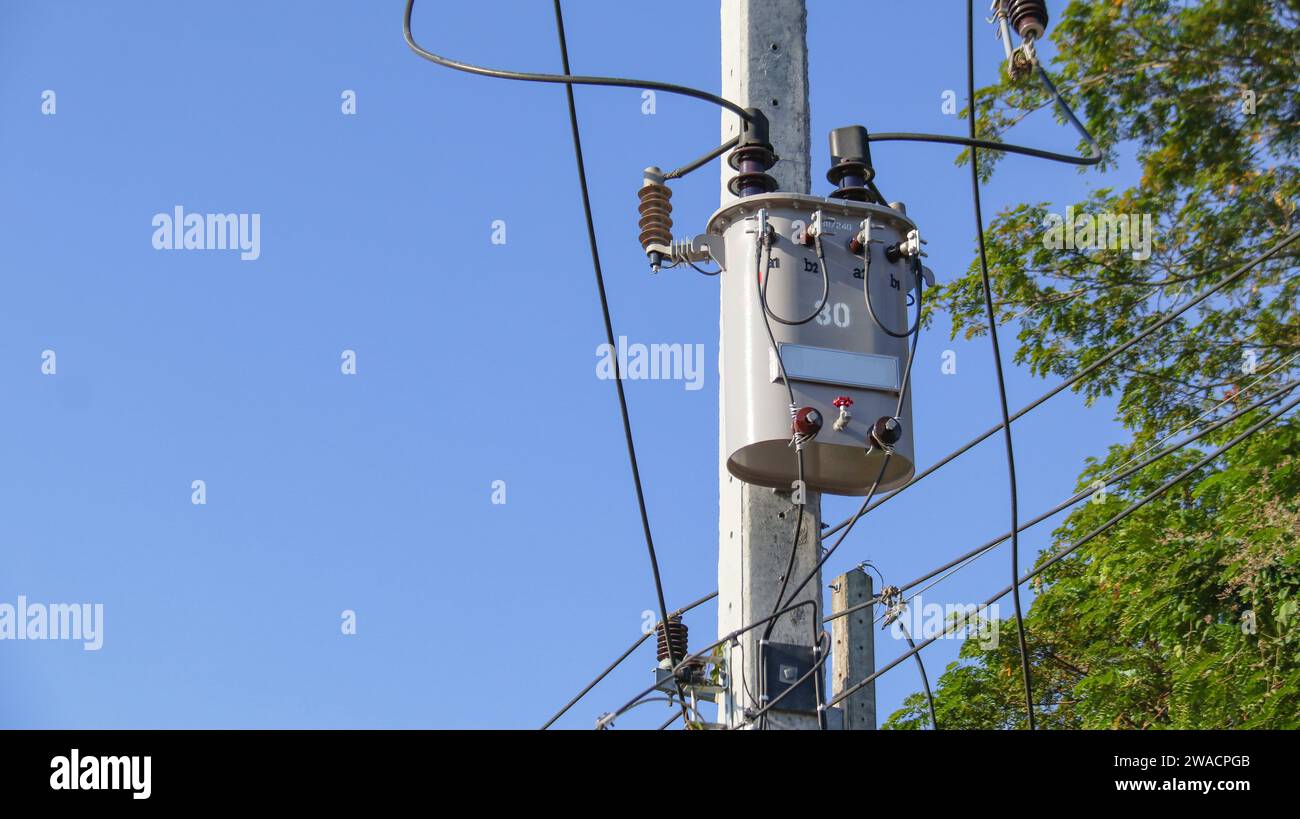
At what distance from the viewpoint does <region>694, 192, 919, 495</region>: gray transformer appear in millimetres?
6543

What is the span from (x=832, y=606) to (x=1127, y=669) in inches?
168

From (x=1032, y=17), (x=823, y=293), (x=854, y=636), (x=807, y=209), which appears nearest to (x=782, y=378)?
(x=823, y=293)

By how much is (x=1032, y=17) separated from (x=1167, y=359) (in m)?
7.53

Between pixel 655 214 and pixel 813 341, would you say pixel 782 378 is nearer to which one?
pixel 813 341

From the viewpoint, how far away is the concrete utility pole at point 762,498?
6.32 m

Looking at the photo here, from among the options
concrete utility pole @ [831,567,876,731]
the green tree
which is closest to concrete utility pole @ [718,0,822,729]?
concrete utility pole @ [831,567,876,731]

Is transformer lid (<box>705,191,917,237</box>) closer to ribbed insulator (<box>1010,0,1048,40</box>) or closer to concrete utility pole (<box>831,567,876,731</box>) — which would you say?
ribbed insulator (<box>1010,0,1048,40</box>)

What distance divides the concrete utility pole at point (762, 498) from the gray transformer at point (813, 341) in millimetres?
72

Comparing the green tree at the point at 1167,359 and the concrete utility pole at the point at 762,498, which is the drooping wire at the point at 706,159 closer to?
the concrete utility pole at the point at 762,498

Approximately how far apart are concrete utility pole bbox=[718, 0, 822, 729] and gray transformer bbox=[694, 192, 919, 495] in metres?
0.07

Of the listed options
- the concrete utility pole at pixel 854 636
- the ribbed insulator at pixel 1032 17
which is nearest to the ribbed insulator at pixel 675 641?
the concrete utility pole at pixel 854 636

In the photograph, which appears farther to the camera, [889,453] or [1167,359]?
[1167,359]

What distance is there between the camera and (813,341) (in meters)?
6.63
